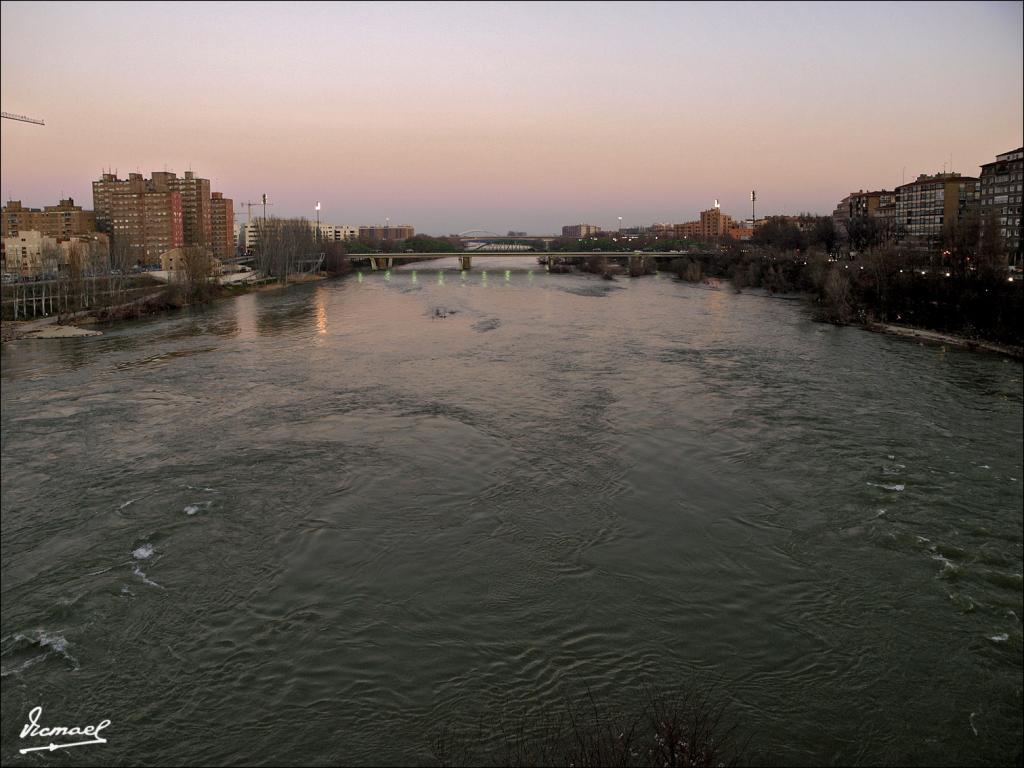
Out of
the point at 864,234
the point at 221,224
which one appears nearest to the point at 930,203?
the point at 864,234

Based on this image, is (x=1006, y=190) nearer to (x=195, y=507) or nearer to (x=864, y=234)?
(x=864, y=234)

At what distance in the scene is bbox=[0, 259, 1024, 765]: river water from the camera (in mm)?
3174

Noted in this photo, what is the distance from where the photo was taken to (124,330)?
1454 centimetres

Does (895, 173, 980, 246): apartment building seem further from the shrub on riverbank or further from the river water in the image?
the shrub on riverbank

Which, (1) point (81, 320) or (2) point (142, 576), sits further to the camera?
(1) point (81, 320)

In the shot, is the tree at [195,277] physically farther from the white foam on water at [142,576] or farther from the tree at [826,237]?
the tree at [826,237]

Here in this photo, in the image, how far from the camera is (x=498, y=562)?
4.31 m

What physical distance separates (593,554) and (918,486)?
2.76m

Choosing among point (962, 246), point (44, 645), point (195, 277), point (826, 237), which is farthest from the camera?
point (826, 237)

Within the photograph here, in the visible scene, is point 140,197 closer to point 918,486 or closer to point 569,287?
point 569,287

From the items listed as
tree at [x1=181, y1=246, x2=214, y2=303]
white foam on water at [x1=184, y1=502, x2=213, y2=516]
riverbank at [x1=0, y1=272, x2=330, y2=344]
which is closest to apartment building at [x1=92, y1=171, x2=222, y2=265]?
tree at [x1=181, y1=246, x2=214, y2=303]

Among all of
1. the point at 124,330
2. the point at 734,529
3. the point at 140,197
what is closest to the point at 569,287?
the point at 124,330

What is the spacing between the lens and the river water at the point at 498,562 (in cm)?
317

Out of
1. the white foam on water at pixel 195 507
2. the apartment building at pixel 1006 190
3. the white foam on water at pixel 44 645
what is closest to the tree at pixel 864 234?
the apartment building at pixel 1006 190
